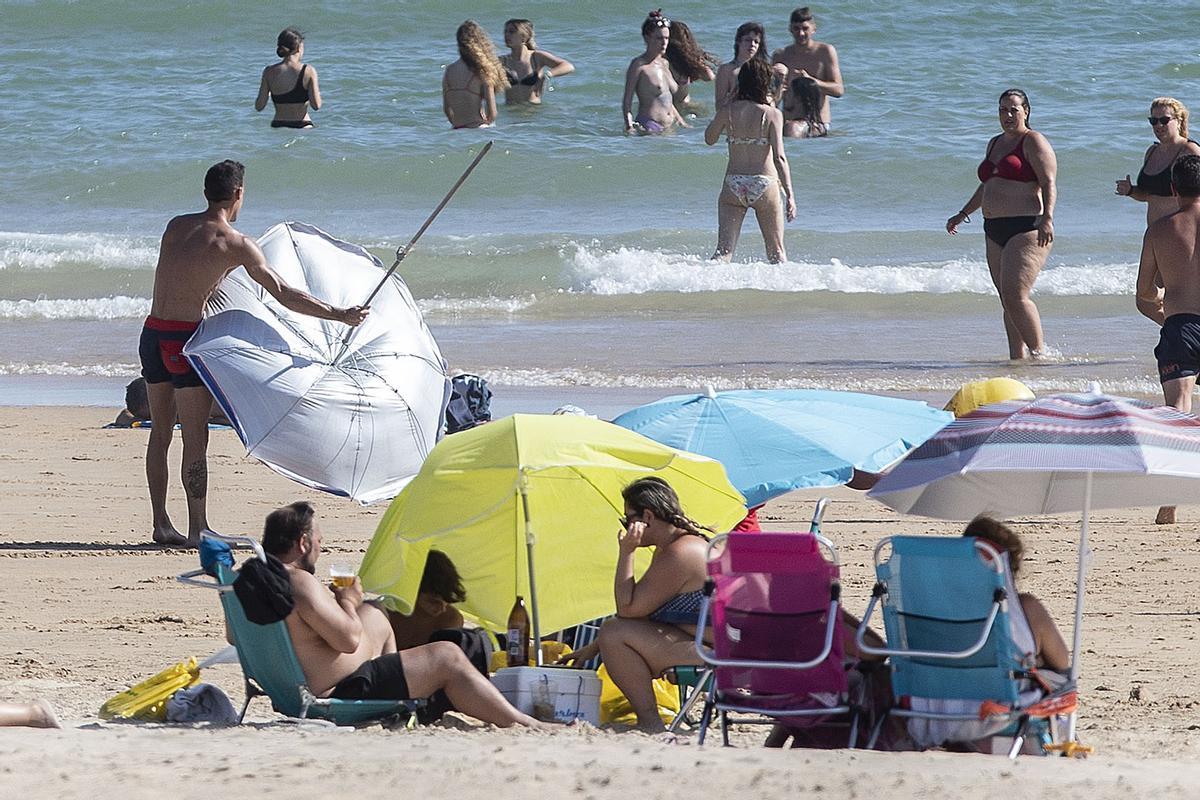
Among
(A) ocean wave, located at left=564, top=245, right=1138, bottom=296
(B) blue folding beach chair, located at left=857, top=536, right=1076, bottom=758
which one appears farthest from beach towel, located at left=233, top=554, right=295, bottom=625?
(A) ocean wave, located at left=564, top=245, right=1138, bottom=296

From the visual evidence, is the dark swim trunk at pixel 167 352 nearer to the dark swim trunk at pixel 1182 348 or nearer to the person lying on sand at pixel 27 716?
the person lying on sand at pixel 27 716

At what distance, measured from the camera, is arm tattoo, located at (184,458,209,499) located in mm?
6793

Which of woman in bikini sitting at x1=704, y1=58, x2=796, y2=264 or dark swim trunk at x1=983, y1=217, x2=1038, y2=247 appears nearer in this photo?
dark swim trunk at x1=983, y1=217, x2=1038, y2=247

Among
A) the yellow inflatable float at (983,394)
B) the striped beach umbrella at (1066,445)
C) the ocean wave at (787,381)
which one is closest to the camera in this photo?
the striped beach umbrella at (1066,445)

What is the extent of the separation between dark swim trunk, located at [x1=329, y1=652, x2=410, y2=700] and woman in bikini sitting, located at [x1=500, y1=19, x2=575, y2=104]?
41.4 feet

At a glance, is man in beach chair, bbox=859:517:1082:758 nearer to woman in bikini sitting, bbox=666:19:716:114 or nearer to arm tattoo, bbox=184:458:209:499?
arm tattoo, bbox=184:458:209:499

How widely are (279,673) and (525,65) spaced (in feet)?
44.6

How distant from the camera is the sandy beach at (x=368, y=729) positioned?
3748mm

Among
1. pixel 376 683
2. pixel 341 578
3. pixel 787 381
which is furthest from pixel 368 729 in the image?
pixel 787 381

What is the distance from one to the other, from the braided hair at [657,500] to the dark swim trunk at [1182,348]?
2958 mm

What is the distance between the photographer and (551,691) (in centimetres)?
474

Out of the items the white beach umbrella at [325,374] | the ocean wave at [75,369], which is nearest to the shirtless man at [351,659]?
the white beach umbrella at [325,374]

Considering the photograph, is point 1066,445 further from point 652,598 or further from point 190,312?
point 190,312

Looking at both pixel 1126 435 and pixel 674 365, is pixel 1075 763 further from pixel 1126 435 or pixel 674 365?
pixel 674 365
